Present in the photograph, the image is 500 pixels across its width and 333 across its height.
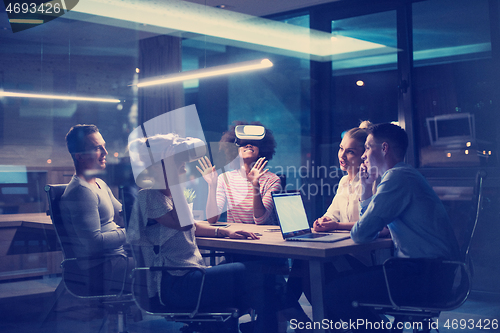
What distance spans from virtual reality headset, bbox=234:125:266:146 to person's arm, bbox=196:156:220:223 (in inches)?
19.0

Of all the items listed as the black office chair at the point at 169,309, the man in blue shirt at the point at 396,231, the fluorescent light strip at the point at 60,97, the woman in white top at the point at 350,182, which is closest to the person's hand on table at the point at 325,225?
the woman in white top at the point at 350,182

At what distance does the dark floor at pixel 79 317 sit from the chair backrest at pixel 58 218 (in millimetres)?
558

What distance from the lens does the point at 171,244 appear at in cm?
229

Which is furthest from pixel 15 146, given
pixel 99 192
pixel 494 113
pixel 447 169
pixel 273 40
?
pixel 494 113

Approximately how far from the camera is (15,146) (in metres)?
4.63

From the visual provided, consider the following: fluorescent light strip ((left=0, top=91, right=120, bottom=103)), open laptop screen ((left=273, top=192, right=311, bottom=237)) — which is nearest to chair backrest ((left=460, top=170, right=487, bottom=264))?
open laptop screen ((left=273, top=192, right=311, bottom=237))

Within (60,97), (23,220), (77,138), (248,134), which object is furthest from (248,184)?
(60,97)

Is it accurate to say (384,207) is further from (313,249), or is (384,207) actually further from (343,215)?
(343,215)

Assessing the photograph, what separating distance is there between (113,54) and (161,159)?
4823 mm

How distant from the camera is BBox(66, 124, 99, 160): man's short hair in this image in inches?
124

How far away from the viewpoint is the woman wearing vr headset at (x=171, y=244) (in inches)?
88.1

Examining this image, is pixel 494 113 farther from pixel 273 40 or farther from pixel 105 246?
pixel 105 246

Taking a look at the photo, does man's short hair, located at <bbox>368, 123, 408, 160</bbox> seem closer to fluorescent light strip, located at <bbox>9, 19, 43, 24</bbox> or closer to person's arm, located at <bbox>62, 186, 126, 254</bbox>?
person's arm, located at <bbox>62, 186, 126, 254</bbox>

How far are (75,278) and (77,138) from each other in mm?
1009
